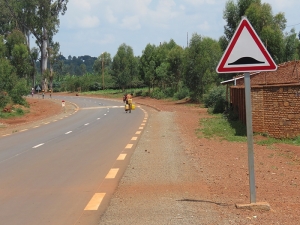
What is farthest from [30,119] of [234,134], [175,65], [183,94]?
[175,65]

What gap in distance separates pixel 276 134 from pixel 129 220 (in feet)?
36.3

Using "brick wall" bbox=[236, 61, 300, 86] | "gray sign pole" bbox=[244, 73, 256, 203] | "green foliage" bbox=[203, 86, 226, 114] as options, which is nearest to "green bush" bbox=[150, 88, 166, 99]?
"green foliage" bbox=[203, 86, 226, 114]

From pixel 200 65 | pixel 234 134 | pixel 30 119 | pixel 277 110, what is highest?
pixel 200 65

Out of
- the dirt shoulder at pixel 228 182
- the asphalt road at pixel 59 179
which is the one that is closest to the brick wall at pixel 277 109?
the dirt shoulder at pixel 228 182

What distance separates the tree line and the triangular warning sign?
1150 centimetres

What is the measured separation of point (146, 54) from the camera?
2857 inches

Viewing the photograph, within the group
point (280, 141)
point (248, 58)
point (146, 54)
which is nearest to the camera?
point (248, 58)

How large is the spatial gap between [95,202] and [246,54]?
3154mm

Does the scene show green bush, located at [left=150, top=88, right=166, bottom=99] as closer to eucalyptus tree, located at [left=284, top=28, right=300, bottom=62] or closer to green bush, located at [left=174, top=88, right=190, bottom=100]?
green bush, located at [left=174, top=88, right=190, bottom=100]

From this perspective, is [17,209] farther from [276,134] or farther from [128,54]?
[128,54]

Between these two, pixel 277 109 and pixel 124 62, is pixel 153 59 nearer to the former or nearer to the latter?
pixel 124 62

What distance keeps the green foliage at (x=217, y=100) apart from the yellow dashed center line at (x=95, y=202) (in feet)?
76.5

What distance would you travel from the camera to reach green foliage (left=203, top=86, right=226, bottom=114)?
30.3 meters

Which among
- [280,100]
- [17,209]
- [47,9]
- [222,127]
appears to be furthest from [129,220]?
[47,9]
